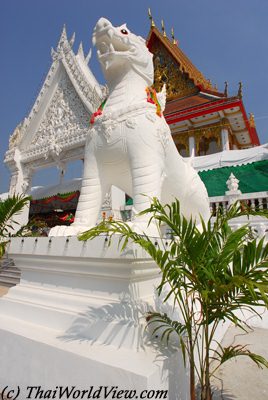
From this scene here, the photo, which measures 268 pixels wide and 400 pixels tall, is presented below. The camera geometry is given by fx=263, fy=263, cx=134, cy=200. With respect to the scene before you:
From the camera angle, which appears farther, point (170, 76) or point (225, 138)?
point (170, 76)

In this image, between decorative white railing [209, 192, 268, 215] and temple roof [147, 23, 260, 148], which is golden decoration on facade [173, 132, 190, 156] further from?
decorative white railing [209, 192, 268, 215]

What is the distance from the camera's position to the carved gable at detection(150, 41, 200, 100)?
10648 millimetres

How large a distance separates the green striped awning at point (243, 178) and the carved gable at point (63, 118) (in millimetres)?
4115

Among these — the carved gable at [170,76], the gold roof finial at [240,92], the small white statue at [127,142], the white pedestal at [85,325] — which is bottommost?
the white pedestal at [85,325]

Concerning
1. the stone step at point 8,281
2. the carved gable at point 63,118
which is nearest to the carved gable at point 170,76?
the carved gable at point 63,118

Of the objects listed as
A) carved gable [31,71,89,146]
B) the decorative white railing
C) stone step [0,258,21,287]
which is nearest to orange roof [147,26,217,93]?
carved gable [31,71,89,146]

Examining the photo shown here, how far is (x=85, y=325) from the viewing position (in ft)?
4.46

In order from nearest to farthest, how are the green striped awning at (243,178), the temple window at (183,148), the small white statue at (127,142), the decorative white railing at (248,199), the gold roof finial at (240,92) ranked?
the small white statue at (127,142)
the decorative white railing at (248,199)
the green striped awning at (243,178)
the gold roof finial at (240,92)
the temple window at (183,148)

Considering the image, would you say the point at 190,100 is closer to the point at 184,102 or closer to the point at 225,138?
the point at 184,102

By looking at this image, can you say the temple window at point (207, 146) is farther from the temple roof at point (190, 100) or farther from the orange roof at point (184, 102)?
the orange roof at point (184, 102)

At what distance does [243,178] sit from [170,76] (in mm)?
7173

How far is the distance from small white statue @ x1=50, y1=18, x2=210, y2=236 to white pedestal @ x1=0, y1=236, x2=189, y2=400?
0.74 ft

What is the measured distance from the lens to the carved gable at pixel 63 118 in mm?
8242

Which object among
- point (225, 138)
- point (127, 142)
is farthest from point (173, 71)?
point (127, 142)
